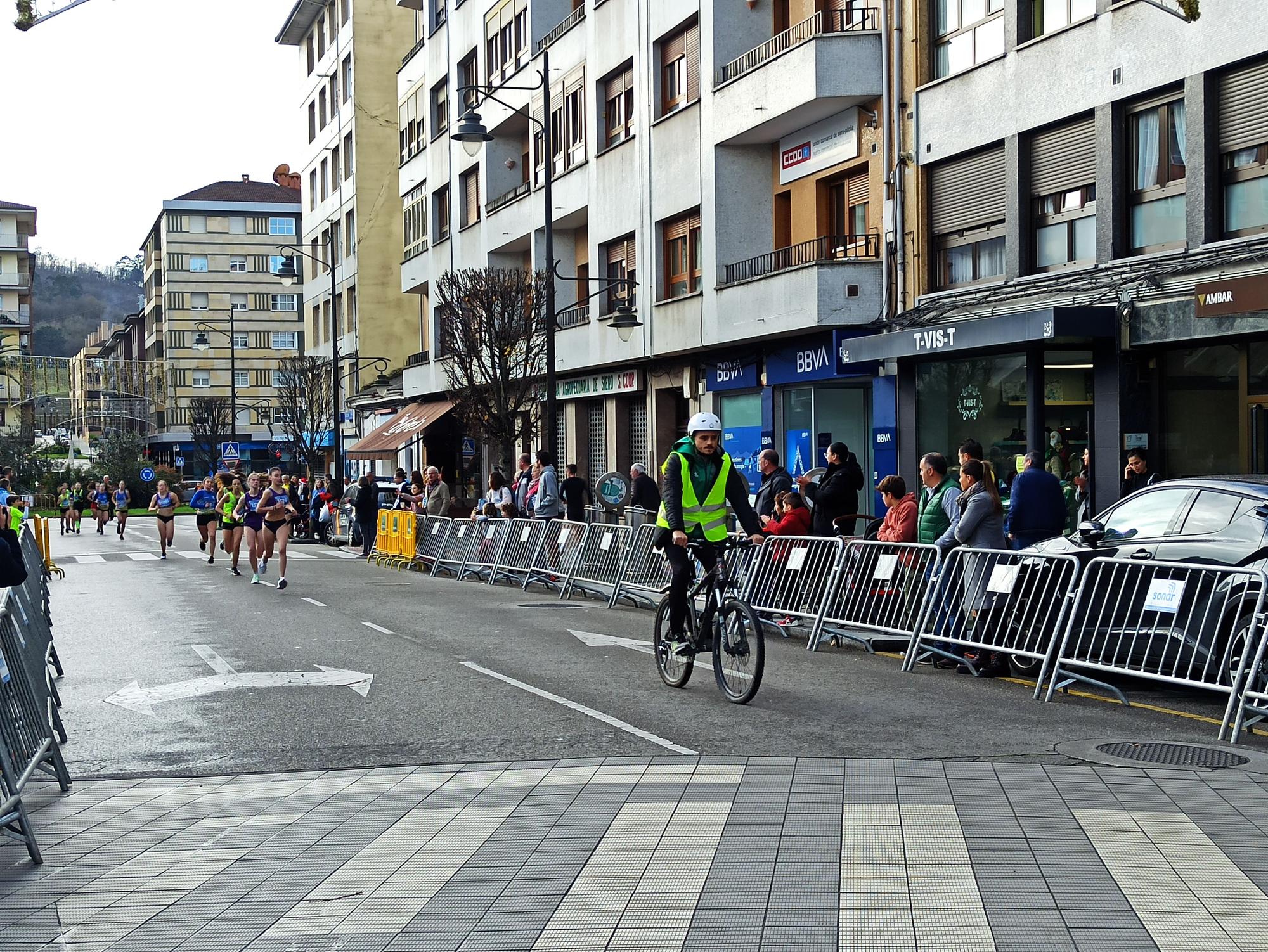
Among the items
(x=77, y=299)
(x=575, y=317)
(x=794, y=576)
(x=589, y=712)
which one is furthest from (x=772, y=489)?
(x=77, y=299)

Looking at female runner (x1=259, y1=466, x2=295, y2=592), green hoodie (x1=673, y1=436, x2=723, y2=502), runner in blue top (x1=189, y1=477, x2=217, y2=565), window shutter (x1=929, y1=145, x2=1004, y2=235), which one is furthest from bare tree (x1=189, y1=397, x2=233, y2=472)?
green hoodie (x1=673, y1=436, x2=723, y2=502)

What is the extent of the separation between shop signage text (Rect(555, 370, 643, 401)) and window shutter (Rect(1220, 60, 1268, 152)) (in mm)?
17030

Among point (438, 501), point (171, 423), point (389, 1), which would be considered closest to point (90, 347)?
point (171, 423)

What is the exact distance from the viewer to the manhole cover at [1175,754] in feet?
26.4

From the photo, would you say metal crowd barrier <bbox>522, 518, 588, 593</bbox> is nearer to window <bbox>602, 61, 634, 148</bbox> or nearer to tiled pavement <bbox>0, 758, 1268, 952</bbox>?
tiled pavement <bbox>0, 758, 1268, 952</bbox>

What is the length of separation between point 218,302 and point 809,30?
97126 mm

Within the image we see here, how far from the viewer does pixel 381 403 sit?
178 feet

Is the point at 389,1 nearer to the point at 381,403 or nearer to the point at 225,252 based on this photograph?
the point at 381,403

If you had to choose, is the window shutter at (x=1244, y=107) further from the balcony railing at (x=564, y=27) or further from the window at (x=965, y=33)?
the balcony railing at (x=564, y=27)

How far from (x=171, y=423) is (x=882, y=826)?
114 metres

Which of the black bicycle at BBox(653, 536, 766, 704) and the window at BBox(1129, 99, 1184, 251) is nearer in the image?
the black bicycle at BBox(653, 536, 766, 704)

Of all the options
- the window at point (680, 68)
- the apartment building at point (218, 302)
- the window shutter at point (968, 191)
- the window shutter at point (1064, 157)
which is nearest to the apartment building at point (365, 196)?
the window at point (680, 68)

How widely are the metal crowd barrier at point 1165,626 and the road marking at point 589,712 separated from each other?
10.5ft

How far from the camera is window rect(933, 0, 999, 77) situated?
2084cm
